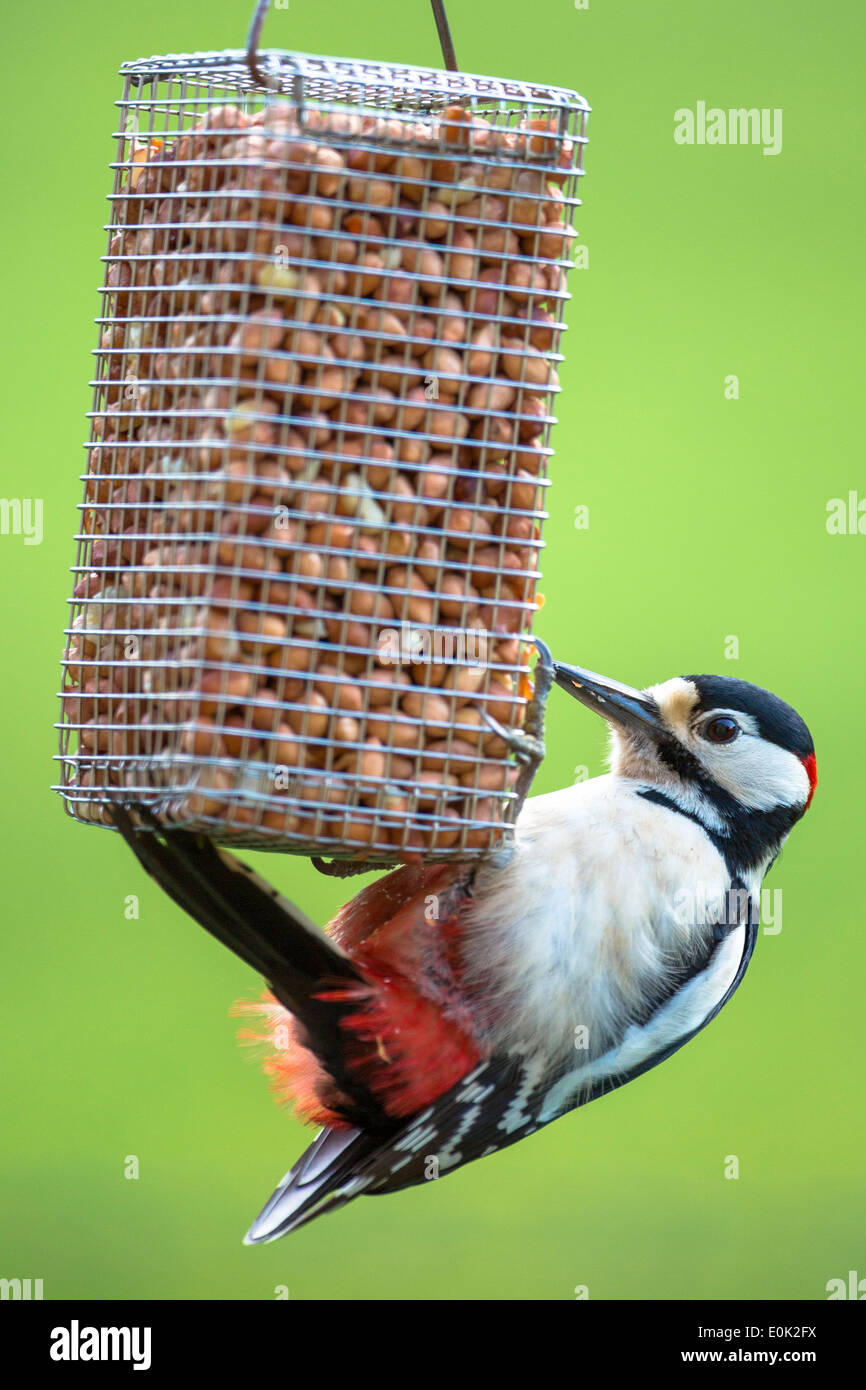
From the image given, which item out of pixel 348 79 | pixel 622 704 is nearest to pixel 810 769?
pixel 622 704

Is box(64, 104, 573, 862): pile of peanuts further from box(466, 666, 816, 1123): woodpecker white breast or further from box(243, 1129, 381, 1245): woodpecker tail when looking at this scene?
box(243, 1129, 381, 1245): woodpecker tail

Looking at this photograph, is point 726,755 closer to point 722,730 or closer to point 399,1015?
point 722,730

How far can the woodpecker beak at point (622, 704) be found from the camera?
3.13 m

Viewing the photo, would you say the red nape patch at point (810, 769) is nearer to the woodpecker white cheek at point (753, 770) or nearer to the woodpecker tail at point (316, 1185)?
the woodpecker white cheek at point (753, 770)

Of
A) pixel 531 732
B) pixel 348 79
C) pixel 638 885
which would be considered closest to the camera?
pixel 348 79

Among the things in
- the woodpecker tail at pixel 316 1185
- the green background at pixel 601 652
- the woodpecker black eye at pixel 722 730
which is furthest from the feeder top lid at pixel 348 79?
the green background at pixel 601 652

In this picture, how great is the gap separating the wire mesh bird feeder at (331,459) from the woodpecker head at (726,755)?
2.45 feet

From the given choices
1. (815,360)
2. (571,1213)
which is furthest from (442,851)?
(815,360)

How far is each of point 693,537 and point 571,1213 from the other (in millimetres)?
2679

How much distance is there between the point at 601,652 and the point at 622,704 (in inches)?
122

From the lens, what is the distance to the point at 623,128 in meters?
7.28

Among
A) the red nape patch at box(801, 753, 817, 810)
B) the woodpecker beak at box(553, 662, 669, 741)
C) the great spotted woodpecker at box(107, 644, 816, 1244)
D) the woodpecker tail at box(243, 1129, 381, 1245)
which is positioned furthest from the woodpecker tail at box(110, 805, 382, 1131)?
the red nape patch at box(801, 753, 817, 810)

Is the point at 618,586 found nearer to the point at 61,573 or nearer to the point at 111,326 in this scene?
the point at 61,573

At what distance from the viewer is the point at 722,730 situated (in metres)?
3.11
